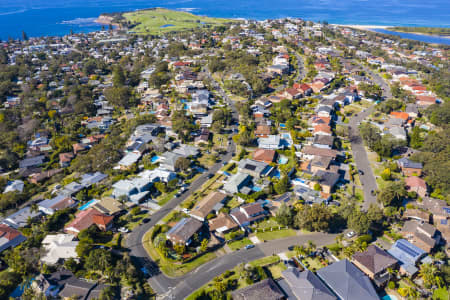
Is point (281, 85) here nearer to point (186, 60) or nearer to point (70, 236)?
point (186, 60)

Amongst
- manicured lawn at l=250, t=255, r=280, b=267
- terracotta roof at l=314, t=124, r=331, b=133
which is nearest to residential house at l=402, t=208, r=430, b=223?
manicured lawn at l=250, t=255, r=280, b=267

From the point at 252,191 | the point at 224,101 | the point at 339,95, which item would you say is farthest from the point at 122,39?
the point at 252,191

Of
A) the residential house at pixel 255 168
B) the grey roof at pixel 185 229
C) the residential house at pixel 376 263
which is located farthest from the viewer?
the residential house at pixel 255 168

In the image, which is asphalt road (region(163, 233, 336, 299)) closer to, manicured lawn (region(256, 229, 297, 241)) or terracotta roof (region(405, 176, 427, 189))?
manicured lawn (region(256, 229, 297, 241))

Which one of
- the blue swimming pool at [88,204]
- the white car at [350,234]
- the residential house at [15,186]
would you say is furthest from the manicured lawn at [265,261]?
the residential house at [15,186]

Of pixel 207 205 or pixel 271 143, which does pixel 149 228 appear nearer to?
pixel 207 205

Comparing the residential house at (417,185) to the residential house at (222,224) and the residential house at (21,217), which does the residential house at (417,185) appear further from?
the residential house at (21,217)
